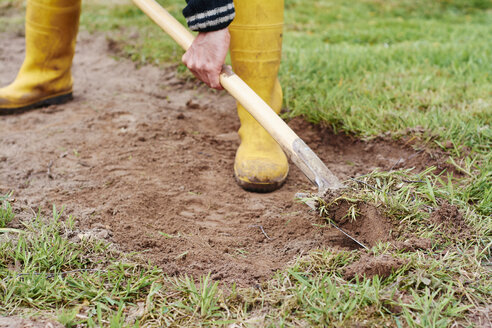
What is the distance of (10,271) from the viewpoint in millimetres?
1326

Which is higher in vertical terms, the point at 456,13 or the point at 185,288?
the point at 185,288

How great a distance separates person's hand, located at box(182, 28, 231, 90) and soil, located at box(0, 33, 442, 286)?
0.50m

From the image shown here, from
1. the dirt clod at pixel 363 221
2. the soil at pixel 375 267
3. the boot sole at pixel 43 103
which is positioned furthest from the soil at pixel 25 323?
the boot sole at pixel 43 103

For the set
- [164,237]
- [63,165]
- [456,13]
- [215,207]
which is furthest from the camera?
[456,13]

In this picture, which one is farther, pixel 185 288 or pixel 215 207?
pixel 215 207

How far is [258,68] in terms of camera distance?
201 cm

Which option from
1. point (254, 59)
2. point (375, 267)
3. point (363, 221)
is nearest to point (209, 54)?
point (254, 59)

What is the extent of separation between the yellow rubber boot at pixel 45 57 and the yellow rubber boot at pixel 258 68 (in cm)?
111

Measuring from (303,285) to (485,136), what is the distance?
Result: 4.35 feet

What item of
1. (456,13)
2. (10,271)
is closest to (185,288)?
(10,271)

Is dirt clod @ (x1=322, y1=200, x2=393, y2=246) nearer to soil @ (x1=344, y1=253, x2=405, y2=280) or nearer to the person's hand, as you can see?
soil @ (x1=344, y1=253, x2=405, y2=280)

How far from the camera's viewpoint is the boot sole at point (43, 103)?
8.71 feet

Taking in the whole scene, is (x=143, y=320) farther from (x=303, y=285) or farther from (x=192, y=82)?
(x=192, y=82)

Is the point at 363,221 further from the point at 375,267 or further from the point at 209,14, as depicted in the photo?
the point at 209,14
